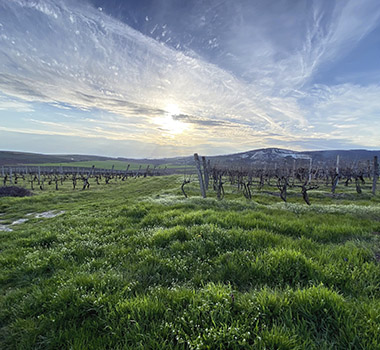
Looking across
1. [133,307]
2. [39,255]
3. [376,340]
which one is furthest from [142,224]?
[376,340]

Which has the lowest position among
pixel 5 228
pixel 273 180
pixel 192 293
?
pixel 273 180

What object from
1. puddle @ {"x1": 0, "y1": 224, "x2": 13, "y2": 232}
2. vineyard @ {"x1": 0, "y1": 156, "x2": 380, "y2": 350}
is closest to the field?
vineyard @ {"x1": 0, "y1": 156, "x2": 380, "y2": 350}

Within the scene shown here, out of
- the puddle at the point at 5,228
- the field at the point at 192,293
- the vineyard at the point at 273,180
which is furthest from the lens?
the vineyard at the point at 273,180

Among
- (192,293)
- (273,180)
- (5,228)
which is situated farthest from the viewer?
(273,180)

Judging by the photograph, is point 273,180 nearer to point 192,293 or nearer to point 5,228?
point 5,228

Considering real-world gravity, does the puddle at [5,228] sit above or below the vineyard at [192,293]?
below

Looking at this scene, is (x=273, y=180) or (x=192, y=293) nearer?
(x=192, y=293)

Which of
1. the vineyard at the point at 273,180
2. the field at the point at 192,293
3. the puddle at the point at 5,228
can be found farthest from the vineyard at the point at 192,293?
the vineyard at the point at 273,180

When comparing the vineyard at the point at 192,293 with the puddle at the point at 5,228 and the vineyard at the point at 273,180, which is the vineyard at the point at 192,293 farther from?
the vineyard at the point at 273,180

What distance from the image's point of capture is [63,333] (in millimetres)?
2691

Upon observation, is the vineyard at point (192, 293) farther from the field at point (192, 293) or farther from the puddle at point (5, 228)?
the puddle at point (5, 228)

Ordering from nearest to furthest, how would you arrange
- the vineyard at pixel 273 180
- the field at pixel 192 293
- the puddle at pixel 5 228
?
the field at pixel 192 293
the puddle at pixel 5 228
the vineyard at pixel 273 180

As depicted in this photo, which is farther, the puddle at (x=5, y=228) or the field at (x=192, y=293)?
the puddle at (x=5, y=228)

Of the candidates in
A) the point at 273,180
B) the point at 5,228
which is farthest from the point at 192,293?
the point at 273,180
